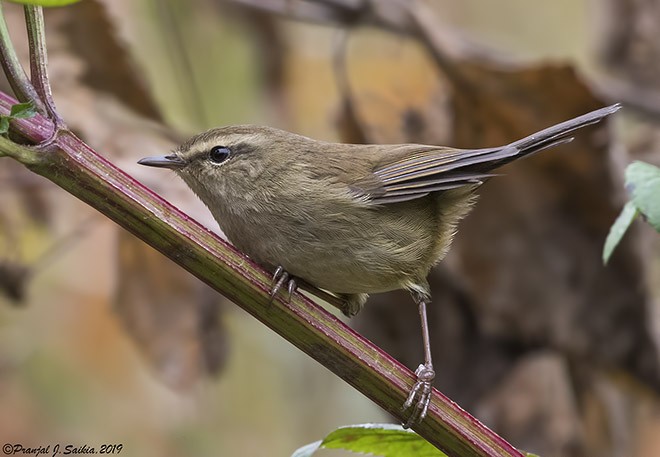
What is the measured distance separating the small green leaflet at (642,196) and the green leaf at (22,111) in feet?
4.22

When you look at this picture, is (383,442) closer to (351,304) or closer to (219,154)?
(351,304)

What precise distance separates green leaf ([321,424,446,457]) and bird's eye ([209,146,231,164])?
5.02 feet

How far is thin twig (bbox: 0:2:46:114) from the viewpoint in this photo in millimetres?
1792

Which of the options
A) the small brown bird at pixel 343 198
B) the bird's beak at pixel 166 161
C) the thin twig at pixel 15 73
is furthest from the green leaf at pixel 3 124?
the bird's beak at pixel 166 161

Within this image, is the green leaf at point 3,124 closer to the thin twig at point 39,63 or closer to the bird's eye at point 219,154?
the thin twig at point 39,63

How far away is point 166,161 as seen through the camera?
327 centimetres

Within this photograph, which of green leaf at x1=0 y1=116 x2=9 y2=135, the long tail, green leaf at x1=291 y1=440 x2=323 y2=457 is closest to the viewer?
green leaf at x1=0 y1=116 x2=9 y2=135

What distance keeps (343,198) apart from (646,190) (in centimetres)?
125

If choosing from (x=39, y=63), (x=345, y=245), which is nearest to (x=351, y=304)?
(x=345, y=245)

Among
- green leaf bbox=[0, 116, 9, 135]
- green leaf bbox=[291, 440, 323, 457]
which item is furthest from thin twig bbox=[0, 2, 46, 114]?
green leaf bbox=[291, 440, 323, 457]

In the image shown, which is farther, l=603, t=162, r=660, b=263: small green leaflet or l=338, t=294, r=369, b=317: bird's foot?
l=338, t=294, r=369, b=317: bird's foot

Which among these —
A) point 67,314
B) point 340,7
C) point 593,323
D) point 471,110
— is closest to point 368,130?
point 471,110

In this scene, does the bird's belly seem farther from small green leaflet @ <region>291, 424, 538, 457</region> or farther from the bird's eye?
small green leaflet @ <region>291, 424, 538, 457</region>

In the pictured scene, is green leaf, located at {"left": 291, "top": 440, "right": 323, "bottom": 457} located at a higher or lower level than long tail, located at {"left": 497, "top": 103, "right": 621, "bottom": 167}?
lower
